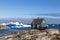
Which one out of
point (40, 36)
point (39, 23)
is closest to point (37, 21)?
point (39, 23)

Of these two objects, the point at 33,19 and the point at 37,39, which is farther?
the point at 33,19

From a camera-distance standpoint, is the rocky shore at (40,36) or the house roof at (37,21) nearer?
the rocky shore at (40,36)

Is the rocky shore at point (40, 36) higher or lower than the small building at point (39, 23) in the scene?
lower

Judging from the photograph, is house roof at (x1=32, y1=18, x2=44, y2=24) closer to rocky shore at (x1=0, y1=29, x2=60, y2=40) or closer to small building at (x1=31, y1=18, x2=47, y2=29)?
small building at (x1=31, y1=18, x2=47, y2=29)

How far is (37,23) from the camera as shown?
103 m

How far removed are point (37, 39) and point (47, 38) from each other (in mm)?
2562

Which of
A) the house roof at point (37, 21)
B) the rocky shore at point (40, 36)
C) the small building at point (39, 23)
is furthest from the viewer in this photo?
the house roof at point (37, 21)

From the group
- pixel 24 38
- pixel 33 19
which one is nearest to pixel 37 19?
pixel 33 19

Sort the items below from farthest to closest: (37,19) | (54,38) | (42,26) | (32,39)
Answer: (37,19) < (42,26) < (32,39) < (54,38)

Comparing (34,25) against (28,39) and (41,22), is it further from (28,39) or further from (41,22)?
(28,39)

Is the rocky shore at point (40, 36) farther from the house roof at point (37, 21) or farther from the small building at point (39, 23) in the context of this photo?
the house roof at point (37, 21)

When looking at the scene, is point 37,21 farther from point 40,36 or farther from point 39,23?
point 40,36

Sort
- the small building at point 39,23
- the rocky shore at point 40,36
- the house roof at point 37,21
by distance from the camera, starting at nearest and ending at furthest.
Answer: the rocky shore at point 40,36 < the small building at point 39,23 < the house roof at point 37,21

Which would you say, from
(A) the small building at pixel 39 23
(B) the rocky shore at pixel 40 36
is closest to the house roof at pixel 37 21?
(A) the small building at pixel 39 23
